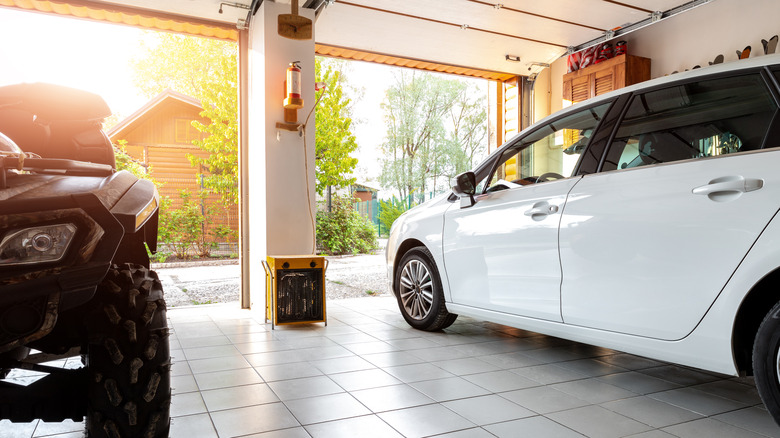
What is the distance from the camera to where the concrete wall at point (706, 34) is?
4.78m

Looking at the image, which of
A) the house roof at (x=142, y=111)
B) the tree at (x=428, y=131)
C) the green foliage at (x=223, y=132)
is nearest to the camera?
the green foliage at (x=223, y=132)

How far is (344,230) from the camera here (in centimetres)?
1255

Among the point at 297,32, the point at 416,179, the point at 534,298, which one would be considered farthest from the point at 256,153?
the point at 416,179

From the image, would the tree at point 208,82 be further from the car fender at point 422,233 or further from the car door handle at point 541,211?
the car door handle at point 541,211

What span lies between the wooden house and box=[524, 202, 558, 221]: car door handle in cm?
1174

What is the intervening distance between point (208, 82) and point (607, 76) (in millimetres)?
9426

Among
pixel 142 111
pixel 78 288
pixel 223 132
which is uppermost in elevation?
pixel 142 111

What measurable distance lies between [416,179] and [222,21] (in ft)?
40.7

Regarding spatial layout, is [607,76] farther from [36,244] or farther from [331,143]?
[331,143]

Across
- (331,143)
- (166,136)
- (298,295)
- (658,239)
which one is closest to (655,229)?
(658,239)

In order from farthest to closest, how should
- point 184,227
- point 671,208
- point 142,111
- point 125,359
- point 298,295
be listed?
point 142,111
point 184,227
point 298,295
point 671,208
point 125,359

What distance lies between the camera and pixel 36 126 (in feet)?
6.68

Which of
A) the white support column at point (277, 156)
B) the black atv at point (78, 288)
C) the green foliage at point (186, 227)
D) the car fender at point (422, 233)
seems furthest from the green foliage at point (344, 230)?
the black atv at point (78, 288)

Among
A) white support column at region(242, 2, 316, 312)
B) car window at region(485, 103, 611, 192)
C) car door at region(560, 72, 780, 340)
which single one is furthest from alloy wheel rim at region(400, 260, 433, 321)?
car door at region(560, 72, 780, 340)
